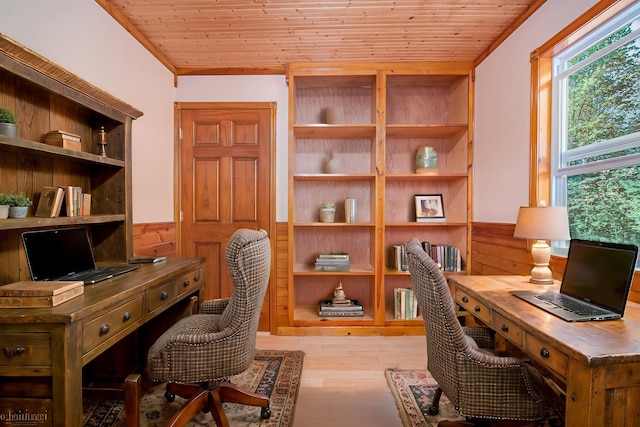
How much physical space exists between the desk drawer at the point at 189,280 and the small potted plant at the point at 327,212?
1.21 m

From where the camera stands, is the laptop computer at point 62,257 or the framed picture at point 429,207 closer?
the laptop computer at point 62,257

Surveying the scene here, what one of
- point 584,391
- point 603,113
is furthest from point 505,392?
point 603,113

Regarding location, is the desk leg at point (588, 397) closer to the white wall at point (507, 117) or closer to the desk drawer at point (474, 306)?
the desk drawer at point (474, 306)

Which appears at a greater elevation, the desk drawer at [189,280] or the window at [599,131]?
the window at [599,131]

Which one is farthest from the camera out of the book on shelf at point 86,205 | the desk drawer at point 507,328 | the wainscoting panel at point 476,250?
the wainscoting panel at point 476,250

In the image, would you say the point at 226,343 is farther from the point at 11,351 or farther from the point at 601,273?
the point at 601,273

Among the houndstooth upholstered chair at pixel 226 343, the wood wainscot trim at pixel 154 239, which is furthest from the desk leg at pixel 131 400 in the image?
the wood wainscot trim at pixel 154 239

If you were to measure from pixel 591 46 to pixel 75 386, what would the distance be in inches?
115

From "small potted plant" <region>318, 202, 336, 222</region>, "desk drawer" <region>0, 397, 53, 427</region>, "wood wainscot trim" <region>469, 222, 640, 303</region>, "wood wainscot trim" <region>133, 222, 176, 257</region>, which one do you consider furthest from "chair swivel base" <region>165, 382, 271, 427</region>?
Result: "wood wainscot trim" <region>469, 222, 640, 303</region>

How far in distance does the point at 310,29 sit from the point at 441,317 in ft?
7.13

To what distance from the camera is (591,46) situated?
69.9 inches

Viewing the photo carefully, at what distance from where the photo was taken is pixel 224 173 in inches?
118

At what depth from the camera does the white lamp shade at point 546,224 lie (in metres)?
1.67

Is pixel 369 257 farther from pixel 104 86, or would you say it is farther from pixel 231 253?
pixel 104 86
